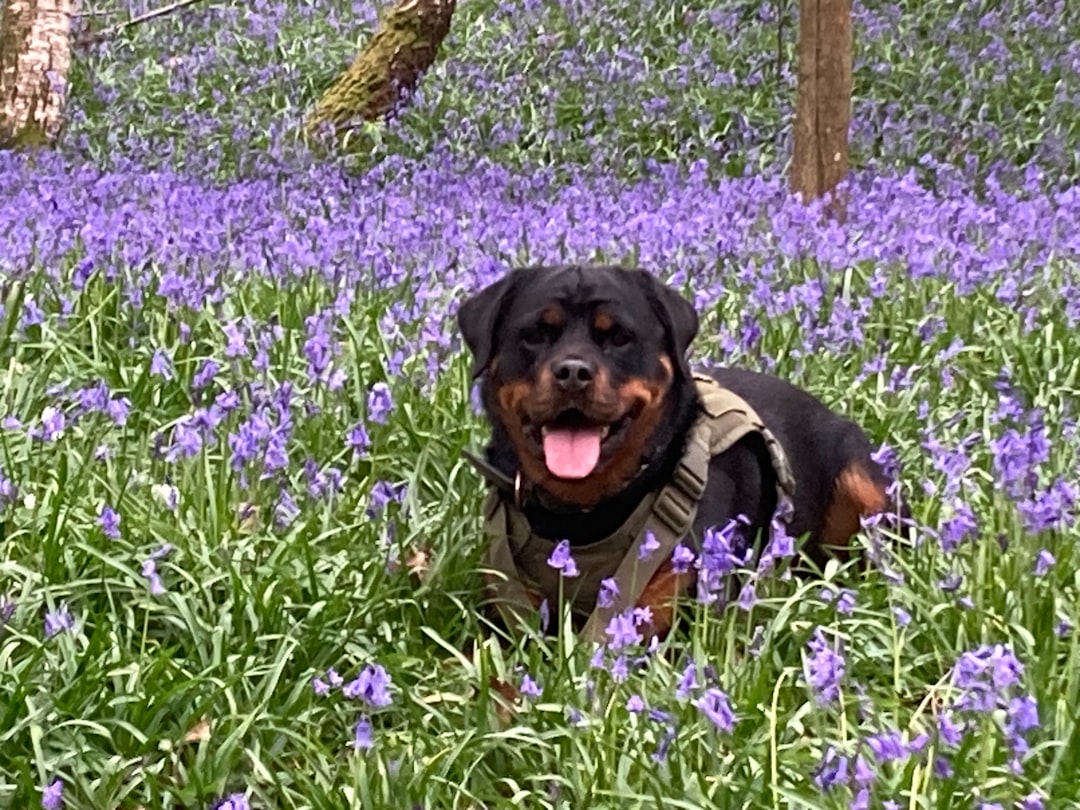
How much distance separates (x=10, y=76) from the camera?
10.2 m

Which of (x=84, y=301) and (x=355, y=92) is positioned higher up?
(x=355, y=92)

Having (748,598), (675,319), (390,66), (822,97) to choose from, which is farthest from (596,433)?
(390,66)

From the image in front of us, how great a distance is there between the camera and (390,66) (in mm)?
12117

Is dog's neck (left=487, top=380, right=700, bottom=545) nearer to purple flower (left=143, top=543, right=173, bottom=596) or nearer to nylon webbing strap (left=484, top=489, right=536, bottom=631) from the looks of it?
nylon webbing strap (left=484, top=489, right=536, bottom=631)

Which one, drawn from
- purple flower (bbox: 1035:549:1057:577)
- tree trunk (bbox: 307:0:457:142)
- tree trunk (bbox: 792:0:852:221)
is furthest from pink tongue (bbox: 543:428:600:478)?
tree trunk (bbox: 307:0:457:142)

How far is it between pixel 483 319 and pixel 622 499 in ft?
1.90

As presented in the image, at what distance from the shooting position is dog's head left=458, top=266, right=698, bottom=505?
3.86m

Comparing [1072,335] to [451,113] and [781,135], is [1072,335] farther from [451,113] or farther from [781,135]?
[451,113]

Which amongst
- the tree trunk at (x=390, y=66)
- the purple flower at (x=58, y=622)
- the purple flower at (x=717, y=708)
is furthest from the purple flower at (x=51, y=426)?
the tree trunk at (x=390, y=66)

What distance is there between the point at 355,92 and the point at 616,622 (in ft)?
31.3

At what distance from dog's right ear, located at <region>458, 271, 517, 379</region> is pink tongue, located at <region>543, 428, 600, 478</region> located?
308 millimetres

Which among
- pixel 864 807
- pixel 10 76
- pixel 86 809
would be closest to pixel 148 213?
pixel 10 76

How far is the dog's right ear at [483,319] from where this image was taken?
4078mm

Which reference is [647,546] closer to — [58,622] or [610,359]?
[610,359]
